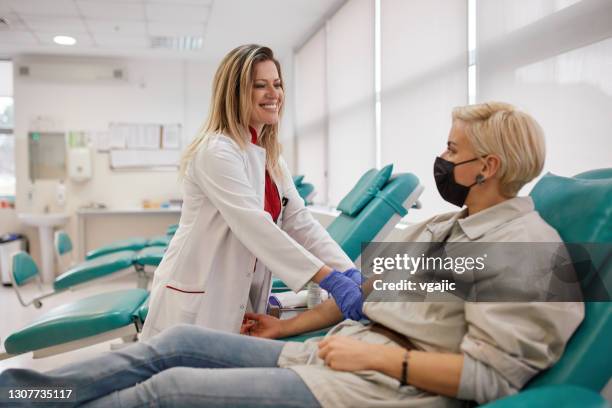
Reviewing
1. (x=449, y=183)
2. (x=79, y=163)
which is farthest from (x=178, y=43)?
(x=449, y=183)

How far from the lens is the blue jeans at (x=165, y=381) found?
35.8 inches

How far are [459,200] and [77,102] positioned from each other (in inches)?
223

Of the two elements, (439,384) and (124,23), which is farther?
(124,23)

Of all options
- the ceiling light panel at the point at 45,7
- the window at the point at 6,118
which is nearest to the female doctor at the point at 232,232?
the ceiling light panel at the point at 45,7

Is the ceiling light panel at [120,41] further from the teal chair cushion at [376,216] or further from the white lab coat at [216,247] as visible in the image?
the white lab coat at [216,247]

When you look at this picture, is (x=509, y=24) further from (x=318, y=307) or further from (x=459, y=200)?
(x=318, y=307)

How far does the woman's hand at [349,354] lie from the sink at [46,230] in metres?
5.08

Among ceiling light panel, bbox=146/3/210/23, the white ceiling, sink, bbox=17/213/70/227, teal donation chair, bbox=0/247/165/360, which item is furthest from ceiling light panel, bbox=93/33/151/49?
teal donation chair, bbox=0/247/165/360

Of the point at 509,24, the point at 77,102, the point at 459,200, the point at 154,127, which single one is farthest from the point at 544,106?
the point at 77,102

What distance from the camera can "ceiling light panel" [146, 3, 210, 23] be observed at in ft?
13.1

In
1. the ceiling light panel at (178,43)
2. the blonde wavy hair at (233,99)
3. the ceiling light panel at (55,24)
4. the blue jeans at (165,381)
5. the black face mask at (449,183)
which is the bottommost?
the blue jeans at (165,381)

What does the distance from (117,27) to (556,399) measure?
15.6 feet

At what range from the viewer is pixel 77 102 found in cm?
576

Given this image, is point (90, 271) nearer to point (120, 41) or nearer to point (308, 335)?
point (308, 335)
